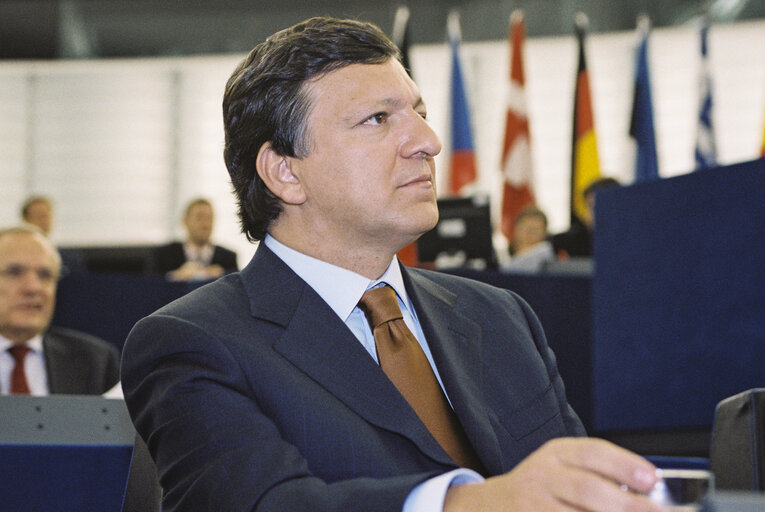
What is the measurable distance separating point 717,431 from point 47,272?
10.2ft

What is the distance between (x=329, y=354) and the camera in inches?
53.2

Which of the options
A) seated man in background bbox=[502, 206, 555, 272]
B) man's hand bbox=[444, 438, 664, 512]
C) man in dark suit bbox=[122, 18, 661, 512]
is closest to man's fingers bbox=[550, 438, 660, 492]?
man's hand bbox=[444, 438, 664, 512]

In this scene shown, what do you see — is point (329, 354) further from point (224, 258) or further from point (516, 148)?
point (516, 148)

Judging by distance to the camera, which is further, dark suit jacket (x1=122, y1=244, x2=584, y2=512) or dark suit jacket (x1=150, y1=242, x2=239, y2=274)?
dark suit jacket (x1=150, y1=242, x2=239, y2=274)

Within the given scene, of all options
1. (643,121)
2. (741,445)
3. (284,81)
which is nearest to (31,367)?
(284,81)

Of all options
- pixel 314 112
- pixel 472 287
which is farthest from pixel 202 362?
pixel 472 287

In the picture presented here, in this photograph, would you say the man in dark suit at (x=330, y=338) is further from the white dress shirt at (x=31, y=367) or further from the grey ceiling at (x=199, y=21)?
the grey ceiling at (x=199, y=21)

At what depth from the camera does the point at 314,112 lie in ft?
5.01

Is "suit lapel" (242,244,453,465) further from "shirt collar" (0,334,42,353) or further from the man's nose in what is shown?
"shirt collar" (0,334,42,353)

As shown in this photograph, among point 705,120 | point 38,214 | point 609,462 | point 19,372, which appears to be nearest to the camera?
point 609,462

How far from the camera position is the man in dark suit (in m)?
1.16

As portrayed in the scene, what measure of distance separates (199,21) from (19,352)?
652 cm

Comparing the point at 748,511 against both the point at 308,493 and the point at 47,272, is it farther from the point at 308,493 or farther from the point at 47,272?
the point at 47,272

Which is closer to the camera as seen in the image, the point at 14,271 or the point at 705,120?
the point at 14,271
